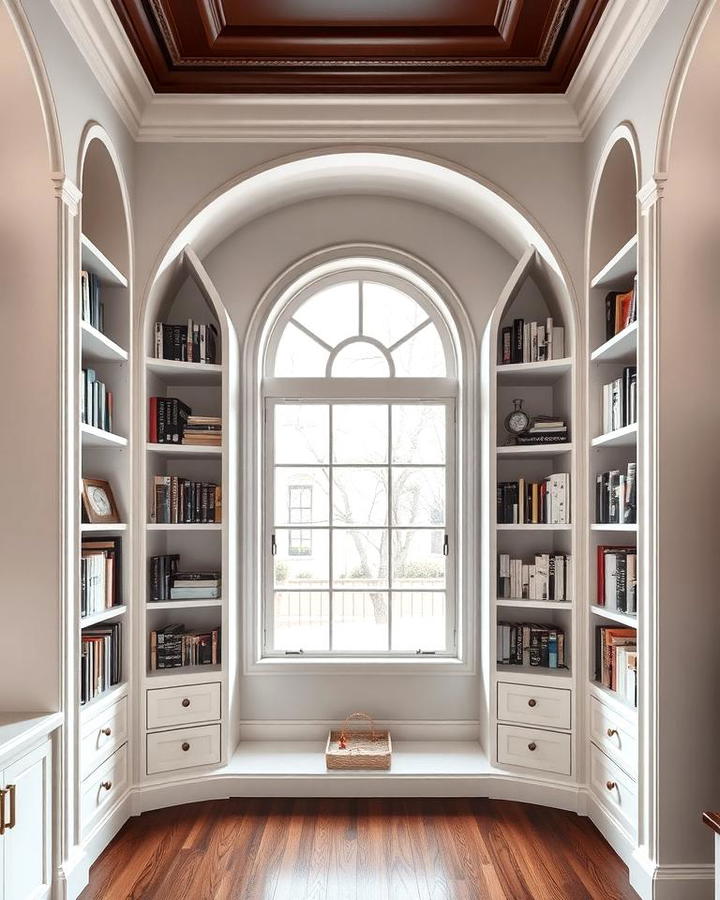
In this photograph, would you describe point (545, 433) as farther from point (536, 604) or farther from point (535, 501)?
point (536, 604)

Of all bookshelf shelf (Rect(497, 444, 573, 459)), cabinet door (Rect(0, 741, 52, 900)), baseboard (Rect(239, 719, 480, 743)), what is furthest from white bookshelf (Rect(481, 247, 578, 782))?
cabinet door (Rect(0, 741, 52, 900))

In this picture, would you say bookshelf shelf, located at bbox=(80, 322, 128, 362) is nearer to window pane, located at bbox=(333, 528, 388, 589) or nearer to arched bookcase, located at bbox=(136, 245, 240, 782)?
arched bookcase, located at bbox=(136, 245, 240, 782)

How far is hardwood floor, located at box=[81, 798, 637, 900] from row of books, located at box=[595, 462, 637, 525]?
133cm

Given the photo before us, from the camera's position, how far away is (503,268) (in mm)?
4312

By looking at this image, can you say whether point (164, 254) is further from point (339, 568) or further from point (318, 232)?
point (339, 568)

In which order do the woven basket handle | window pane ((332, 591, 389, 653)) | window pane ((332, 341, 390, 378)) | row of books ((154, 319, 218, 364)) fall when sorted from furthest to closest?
window pane ((332, 341, 390, 378)) < window pane ((332, 591, 389, 653)) < the woven basket handle < row of books ((154, 319, 218, 364))

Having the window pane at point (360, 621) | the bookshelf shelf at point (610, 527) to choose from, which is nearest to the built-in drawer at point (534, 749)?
the window pane at point (360, 621)

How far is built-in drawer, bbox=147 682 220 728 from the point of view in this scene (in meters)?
3.65

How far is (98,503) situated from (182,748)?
4.02 feet

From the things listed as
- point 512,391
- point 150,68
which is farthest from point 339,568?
point 150,68

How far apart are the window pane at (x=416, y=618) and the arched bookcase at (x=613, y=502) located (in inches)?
36.4

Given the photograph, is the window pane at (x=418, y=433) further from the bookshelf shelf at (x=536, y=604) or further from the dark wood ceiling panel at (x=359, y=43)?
the dark wood ceiling panel at (x=359, y=43)

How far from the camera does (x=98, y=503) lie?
3404 mm

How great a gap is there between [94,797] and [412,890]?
1272mm
